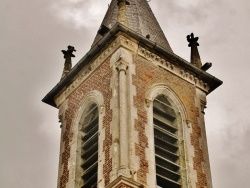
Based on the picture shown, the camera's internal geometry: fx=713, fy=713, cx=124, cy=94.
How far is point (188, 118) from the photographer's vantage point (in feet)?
73.6

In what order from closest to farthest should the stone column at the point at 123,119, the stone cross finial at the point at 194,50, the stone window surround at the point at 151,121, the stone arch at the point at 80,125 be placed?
1. the stone column at the point at 123,119
2. the stone window surround at the point at 151,121
3. the stone arch at the point at 80,125
4. the stone cross finial at the point at 194,50

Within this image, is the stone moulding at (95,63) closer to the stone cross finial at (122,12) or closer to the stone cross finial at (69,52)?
the stone cross finial at (122,12)

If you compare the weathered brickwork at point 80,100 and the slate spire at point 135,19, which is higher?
the slate spire at point 135,19

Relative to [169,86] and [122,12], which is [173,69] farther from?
[122,12]

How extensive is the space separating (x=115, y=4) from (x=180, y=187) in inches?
333

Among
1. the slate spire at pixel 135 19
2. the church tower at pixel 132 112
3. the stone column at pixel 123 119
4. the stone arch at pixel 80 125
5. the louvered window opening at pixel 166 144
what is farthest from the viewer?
the slate spire at pixel 135 19

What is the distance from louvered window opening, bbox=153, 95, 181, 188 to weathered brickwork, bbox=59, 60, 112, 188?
145 cm

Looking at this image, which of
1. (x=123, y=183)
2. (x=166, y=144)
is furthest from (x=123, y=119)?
(x=123, y=183)

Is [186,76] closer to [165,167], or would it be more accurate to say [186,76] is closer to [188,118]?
[188,118]

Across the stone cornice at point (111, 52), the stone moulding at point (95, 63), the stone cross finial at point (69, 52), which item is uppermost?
the stone cross finial at point (69, 52)

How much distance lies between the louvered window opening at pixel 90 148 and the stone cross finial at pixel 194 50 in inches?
172

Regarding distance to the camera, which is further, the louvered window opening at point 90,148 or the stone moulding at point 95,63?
the stone moulding at point 95,63

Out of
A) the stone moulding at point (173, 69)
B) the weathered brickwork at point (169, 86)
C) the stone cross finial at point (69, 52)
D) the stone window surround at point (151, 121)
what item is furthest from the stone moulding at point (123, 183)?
the stone cross finial at point (69, 52)

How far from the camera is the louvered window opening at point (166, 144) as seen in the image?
2025 centimetres
